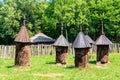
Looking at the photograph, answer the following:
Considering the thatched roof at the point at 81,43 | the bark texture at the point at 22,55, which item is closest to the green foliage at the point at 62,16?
the thatched roof at the point at 81,43

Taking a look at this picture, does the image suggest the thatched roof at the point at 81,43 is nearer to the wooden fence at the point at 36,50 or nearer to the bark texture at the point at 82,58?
the bark texture at the point at 82,58

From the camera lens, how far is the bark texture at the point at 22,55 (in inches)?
842

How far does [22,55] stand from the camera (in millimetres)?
21484

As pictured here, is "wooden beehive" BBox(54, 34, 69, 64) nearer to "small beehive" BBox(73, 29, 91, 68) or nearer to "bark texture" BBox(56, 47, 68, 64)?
"bark texture" BBox(56, 47, 68, 64)

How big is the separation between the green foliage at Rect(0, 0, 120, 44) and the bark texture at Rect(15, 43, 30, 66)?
2435 centimetres

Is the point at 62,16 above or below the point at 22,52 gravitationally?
above

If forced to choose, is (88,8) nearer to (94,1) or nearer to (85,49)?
(94,1)

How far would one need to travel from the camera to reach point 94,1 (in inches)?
1922

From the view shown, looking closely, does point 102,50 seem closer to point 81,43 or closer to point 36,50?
point 81,43

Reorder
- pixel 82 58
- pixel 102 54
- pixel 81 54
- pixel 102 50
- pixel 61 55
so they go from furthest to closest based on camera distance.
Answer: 1. pixel 102 50
2. pixel 102 54
3. pixel 61 55
4. pixel 81 54
5. pixel 82 58

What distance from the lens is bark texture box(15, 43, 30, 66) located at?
21.4m

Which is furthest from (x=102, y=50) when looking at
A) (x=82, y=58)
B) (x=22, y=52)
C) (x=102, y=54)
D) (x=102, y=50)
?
(x=22, y=52)

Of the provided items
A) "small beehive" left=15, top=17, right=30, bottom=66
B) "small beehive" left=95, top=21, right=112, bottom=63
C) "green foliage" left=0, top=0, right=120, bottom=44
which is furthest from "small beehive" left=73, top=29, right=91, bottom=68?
"green foliage" left=0, top=0, right=120, bottom=44

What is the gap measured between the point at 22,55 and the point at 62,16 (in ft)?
97.8
